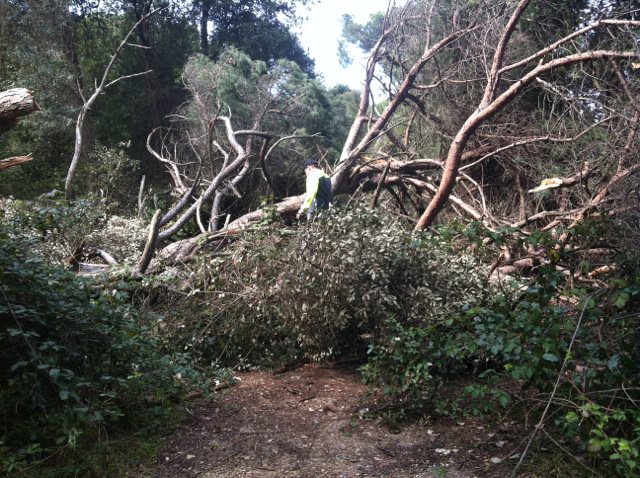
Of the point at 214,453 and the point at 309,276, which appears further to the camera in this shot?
the point at 309,276

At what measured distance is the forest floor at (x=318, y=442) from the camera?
11.4ft

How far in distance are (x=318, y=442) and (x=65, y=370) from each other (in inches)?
63.1

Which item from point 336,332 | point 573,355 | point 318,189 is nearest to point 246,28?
point 318,189

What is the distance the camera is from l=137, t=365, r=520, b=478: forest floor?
3479 millimetres

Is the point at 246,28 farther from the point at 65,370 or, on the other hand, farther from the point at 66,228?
the point at 65,370

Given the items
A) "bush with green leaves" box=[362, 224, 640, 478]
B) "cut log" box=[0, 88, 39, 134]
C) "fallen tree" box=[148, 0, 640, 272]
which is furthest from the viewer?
"fallen tree" box=[148, 0, 640, 272]

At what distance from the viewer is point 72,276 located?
4.15m

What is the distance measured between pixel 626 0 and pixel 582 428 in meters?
6.64

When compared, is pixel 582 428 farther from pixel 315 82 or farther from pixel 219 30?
pixel 219 30

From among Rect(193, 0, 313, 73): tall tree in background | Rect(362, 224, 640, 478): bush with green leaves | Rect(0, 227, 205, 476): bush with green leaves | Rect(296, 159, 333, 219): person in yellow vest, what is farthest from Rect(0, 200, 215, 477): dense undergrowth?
Rect(193, 0, 313, 73): tall tree in background

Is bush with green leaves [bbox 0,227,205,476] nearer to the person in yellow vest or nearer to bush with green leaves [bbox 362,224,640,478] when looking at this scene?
bush with green leaves [bbox 362,224,640,478]

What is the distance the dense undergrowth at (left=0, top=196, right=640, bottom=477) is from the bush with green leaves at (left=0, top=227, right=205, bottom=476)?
1cm

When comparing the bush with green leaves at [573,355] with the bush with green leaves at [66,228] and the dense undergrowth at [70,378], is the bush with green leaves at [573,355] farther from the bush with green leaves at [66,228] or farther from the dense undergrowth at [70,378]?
the bush with green leaves at [66,228]

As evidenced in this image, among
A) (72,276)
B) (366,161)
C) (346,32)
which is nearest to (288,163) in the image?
(366,161)
